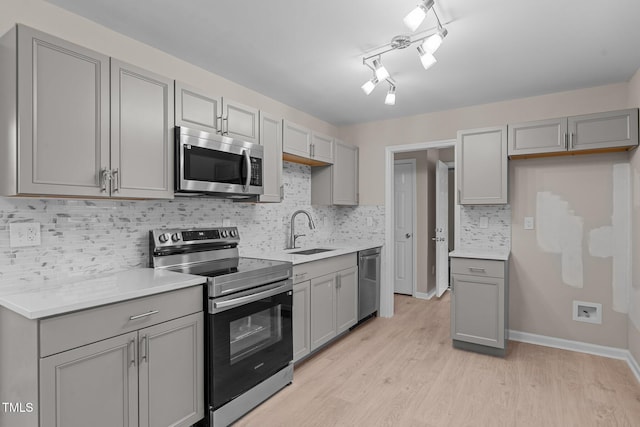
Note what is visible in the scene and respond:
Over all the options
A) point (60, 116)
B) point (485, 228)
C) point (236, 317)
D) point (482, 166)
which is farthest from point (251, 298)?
point (485, 228)

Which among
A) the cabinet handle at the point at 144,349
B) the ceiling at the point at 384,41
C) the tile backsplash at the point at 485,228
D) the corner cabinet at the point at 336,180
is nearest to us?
the cabinet handle at the point at 144,349

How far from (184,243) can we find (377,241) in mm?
2457

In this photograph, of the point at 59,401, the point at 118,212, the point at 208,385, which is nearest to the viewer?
the point at 59,401

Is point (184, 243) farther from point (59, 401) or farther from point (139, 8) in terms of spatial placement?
point (139, 8)

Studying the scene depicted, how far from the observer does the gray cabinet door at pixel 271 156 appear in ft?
9.64

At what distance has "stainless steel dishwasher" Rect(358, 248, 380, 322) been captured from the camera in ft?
12.6

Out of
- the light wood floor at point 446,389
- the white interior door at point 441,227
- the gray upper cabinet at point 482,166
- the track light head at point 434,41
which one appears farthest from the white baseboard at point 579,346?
the track light head at point 434,41

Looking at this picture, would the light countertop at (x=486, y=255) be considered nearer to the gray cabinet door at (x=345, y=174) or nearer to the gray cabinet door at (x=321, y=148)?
the gray cabinet door at (x=345, y=174)

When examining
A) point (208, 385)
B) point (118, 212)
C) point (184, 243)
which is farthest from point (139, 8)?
point (208, 385)

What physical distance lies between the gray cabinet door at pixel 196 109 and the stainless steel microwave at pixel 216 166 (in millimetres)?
76

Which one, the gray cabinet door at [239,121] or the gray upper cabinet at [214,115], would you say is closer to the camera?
the gray upper cabinet at [214,115]

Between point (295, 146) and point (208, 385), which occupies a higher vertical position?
point (295, 146)

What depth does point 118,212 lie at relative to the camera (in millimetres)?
2254

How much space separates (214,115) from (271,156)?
66 cm
